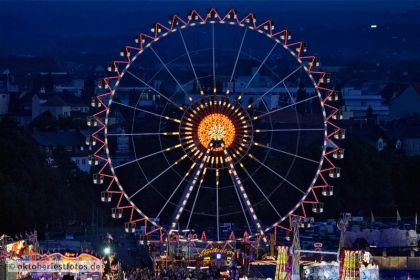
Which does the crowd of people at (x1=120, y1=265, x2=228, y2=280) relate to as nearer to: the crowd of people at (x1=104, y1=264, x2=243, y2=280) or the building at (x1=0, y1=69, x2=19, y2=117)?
the crowd of people at (x1=104, y1=264, x2=243, y2=280)

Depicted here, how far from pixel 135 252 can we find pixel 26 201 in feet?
12.6

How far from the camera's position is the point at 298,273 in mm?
53750

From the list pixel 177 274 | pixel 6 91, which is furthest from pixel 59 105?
pixel 177 274

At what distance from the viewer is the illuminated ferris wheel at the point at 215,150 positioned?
60.7 m

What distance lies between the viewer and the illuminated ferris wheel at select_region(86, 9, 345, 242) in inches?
2391

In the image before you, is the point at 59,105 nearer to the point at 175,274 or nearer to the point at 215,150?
the point at 215,150

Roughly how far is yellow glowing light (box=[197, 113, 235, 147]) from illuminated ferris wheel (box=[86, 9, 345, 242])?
0.02m

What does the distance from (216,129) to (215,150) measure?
22.2 inches

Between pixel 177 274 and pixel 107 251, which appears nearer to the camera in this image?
pixel 177 274

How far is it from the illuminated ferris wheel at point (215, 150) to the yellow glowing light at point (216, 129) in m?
0.02

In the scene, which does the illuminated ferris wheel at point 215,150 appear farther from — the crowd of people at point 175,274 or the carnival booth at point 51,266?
the carnival booth at point 51,266

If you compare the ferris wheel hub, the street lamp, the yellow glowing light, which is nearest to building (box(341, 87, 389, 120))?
the street lamp

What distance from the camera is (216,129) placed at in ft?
197

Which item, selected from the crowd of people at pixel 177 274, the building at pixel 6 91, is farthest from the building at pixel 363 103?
the crowd of people at pixel 177 274
